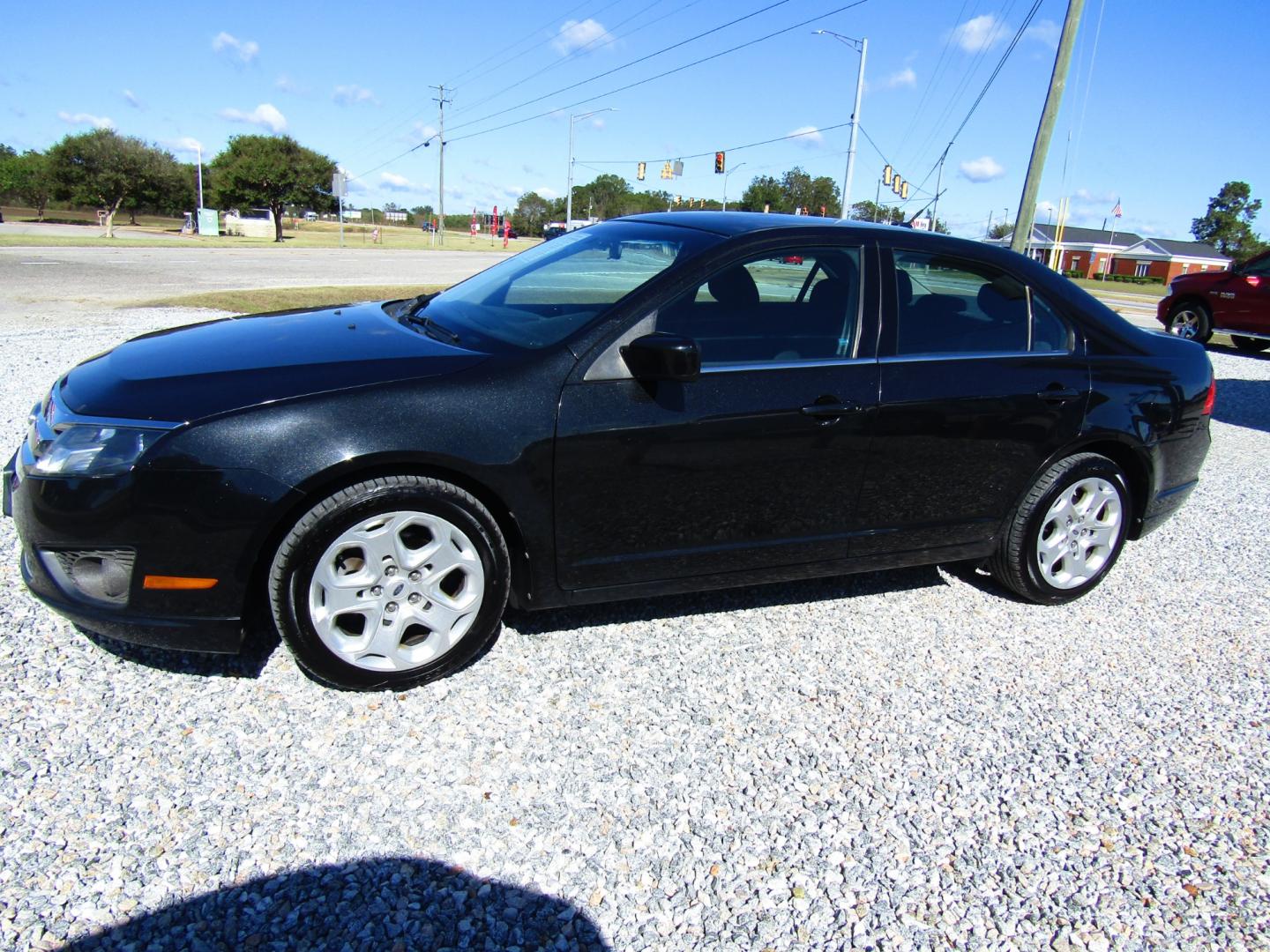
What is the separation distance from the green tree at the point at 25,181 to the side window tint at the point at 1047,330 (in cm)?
6495

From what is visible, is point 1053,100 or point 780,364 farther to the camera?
point 1053,100

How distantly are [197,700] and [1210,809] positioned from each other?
3303 mm

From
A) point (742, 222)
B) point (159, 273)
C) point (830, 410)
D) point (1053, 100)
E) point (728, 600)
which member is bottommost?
point (728, 600)

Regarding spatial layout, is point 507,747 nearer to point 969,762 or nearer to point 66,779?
point 66,779

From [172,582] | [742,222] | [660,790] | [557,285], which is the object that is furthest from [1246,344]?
[172,582]

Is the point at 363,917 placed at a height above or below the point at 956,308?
below

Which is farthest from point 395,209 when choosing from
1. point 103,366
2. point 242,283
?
point 103,366

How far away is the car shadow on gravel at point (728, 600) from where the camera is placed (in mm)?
3750

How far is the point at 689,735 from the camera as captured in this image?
2996 millimetres

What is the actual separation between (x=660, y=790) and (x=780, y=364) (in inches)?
65.6

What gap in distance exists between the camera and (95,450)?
277 centimetres

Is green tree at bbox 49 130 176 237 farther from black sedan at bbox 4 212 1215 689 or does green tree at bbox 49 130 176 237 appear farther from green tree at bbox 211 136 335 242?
black sedan at bbox 4 212 1215 689

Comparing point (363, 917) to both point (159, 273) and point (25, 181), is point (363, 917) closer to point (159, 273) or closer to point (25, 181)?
point (159, 273)

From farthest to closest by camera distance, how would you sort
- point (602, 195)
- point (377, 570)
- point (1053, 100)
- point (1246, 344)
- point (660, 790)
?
1. point (602, 195)
2. point (1246, 344)
3. point (1053, 100)
4. point (377, 570)
5. point (660, 790)
